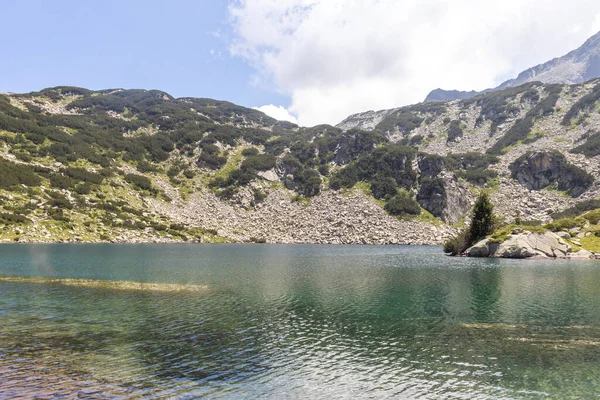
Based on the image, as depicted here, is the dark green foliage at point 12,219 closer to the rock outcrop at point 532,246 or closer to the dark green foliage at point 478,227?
the dark green foliage at point 478,227

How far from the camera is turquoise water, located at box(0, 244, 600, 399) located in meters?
19.6

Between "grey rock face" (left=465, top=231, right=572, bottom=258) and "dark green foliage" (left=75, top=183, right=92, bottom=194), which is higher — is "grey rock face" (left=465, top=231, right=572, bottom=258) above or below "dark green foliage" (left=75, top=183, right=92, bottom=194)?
below

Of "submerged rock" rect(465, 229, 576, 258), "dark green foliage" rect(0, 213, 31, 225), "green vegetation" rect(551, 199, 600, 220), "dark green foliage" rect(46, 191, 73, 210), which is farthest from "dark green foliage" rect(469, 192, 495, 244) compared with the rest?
"dark green foliage" rect(46, 191, 73, 210)

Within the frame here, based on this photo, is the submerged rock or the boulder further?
the boulder

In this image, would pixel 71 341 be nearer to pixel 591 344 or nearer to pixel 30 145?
pixel 591 344

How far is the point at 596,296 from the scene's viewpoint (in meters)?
45.6

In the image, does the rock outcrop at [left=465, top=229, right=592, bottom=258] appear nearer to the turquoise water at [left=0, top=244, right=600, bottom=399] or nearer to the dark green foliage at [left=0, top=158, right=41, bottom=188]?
the turquoise water at [left=0, top=244, right=600, bottom=399]

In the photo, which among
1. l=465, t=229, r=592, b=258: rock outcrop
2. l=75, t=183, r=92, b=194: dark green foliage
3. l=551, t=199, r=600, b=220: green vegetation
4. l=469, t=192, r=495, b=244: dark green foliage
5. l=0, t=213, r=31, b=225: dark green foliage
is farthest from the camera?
l=551, t=199, r=600, b=220: green vegetation

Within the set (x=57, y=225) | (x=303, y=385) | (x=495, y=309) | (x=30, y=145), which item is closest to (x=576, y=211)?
(x=495, y=309)

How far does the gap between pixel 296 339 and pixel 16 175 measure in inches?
7062

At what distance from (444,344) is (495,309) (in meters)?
16.2

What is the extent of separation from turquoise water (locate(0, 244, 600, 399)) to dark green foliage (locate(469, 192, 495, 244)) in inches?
2411

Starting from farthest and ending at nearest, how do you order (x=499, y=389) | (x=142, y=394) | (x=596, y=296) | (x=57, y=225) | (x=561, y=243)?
(x=57, y=225) < (x=561, y=243) < (x=596, y=296) < (x=499, y=389) < (x=142, y=394)

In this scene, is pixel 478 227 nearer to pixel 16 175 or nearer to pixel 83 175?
pixel 83 175
